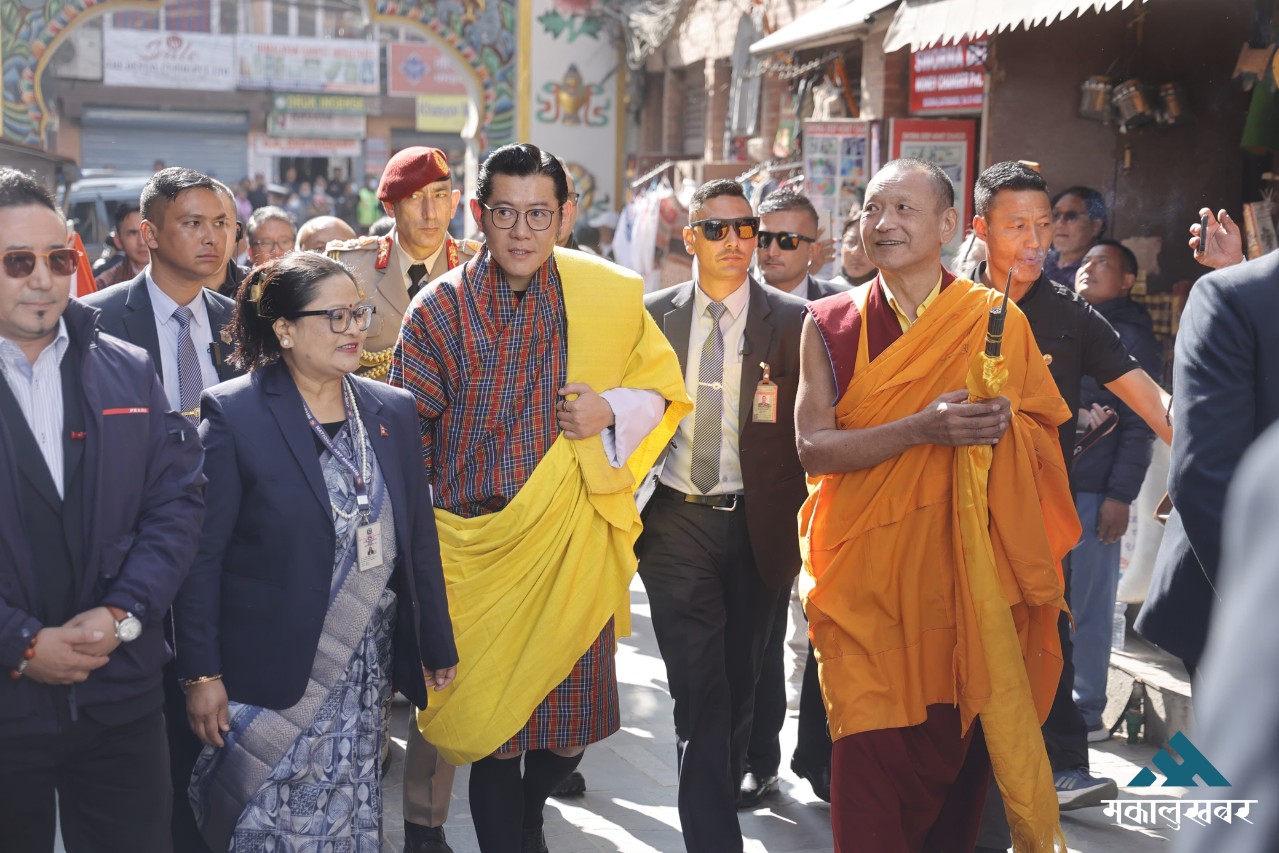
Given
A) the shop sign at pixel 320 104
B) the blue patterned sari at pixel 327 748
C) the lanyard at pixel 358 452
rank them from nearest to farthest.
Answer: the blue patterned sari at pixel 327 748 → the lanyard at pixel 358 452 → the shop sign at pixel 320 104

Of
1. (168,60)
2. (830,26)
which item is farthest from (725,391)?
(168,60)

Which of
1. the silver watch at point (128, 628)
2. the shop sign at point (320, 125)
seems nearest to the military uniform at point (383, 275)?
the silver watch at point (128, 628)

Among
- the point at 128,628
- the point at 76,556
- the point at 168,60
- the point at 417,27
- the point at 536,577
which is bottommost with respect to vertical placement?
the point at 536,577

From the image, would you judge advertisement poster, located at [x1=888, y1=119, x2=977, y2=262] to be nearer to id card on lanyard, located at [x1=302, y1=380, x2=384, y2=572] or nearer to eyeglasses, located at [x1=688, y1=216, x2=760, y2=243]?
eyeglasses, located at [x1=688, y1=216, x2=760, y2=243]

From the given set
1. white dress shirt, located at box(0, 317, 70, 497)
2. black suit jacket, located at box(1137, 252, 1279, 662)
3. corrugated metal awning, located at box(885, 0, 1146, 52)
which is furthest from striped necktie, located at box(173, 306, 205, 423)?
corrugated metal awning, located at box(885, 0, 1146, 52)

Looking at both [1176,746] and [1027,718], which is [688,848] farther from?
[1176,746]

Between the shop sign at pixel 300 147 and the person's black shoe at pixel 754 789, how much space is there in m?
36.7

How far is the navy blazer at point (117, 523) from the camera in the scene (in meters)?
3.09

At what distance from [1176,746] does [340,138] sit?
129ft

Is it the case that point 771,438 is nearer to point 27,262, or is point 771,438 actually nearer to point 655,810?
point 655,810

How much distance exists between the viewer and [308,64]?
39000 mm

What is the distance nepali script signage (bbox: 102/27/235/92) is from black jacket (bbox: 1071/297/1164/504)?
117 feet

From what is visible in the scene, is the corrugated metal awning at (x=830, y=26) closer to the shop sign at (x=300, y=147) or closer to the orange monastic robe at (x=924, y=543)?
the orange monastic robe at (x=924, y=543)

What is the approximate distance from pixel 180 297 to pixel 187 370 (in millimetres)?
241
